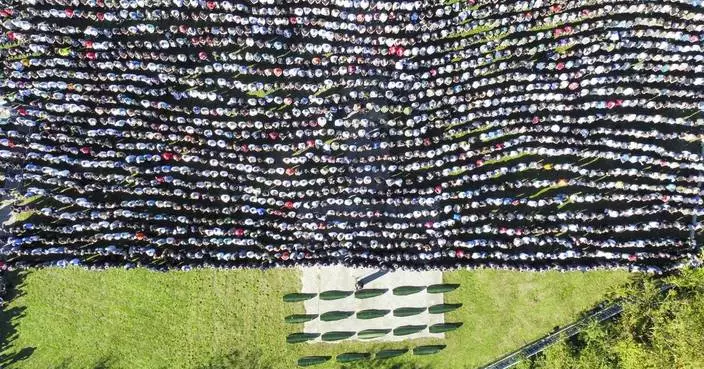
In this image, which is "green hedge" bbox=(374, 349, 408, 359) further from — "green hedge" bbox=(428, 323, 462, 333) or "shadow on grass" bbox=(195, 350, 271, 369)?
"shadow on grass" bbox=(195, 350, 271, 369)

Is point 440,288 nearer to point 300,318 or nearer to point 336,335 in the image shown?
point 336,335

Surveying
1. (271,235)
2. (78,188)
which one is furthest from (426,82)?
(78,188)

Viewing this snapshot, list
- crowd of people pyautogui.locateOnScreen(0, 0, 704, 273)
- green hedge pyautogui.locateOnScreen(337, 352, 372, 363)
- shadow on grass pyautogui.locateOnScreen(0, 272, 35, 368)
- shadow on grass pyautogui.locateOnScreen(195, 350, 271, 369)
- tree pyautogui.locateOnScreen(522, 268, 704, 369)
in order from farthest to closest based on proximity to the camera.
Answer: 1. shadow on grass pyautogui.locateOnScreen(195, 350, 271, 369)
2. shadow on grass pyautogui.locateOnScreen(0, 272, 35, 368)
3. green hedge pyautogui.locateOnScreen(337, 352, 372, 363)
4. crowd of people pyautogui.locateOnScreen(0, 0, 704, 273)
5. tree pyautogui.locateOnScreen(522, 268, 704, 369)

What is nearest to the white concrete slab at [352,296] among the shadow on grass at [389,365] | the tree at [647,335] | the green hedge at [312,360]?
the green hedge at [312,360]

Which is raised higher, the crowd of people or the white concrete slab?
the crowd of people

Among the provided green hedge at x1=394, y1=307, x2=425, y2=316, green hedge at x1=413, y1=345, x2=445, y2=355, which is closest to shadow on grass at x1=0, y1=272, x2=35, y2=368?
green hedge at x1=394, y1=307, x2=425, y2=316

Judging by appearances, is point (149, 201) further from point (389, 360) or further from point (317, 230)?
point (389, 360)

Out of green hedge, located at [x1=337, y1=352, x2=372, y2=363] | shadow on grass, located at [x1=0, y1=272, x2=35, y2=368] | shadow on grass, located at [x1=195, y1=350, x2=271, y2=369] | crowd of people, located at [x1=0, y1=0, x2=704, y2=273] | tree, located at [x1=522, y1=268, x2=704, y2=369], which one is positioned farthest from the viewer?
shadow on grass, located at [x1=195, y1=350, x2=271, y2=369]
